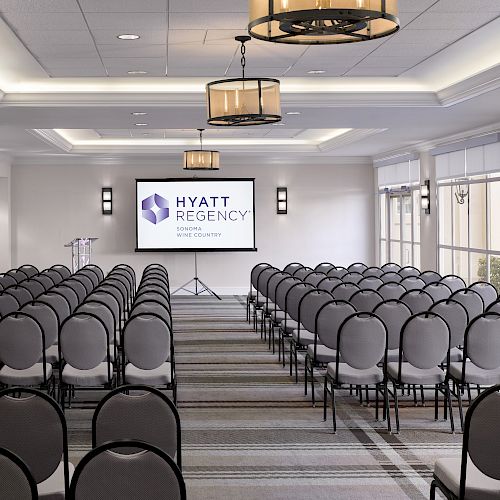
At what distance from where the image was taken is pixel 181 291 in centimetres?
1989

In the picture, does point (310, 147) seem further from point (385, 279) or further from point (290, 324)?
point (290, 324)

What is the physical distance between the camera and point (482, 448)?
162 inches

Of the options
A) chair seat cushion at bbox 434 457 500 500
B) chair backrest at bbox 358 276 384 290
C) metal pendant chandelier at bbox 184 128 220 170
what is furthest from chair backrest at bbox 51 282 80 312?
chair seat cushion at bbox 434 457 500 500

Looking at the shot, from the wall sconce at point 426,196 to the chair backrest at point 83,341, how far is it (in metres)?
10.2

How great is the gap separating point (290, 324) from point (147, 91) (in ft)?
10.8

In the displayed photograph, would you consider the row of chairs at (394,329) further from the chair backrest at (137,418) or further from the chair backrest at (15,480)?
the chair backrest at (15,480)

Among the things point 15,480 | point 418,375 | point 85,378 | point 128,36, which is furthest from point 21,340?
point 15,480

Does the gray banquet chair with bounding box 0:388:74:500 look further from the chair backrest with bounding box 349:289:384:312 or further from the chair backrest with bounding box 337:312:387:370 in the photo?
the chair backrest with bounding box 349:289:384:312

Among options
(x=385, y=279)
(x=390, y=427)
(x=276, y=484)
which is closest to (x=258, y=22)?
(x=276, y=484)

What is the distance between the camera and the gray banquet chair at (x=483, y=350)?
6.70m

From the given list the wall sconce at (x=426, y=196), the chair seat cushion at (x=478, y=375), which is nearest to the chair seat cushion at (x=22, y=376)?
the chair seat cushion at (x=478, y=375)

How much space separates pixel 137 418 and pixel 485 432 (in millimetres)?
1697

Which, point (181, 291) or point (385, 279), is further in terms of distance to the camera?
point (181, 291)

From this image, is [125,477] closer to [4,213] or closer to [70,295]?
[70,295]
